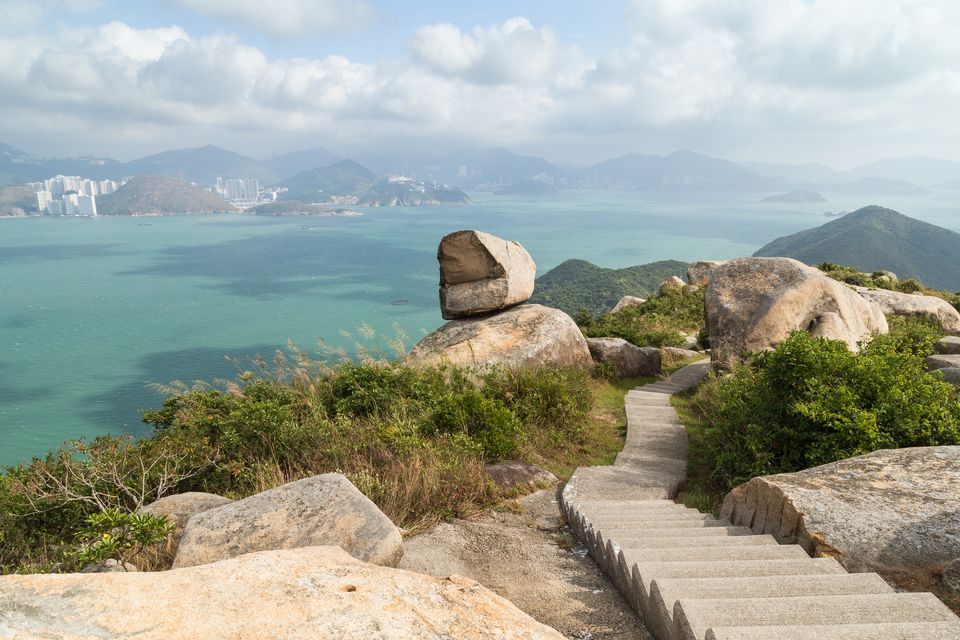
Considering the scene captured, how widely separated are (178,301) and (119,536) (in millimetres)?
91505

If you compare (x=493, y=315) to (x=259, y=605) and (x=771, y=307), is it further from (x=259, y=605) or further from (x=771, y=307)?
(x=259, y=605)

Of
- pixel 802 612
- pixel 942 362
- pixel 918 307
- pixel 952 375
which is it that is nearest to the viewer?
pixel 802 612

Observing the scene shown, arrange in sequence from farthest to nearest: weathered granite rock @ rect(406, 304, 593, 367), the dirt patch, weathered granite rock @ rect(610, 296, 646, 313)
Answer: weathered granite rock @ rect(610, 296, 646, 313) < weathered granite rock @ rect(406, 304, 593, 367) < the dirt patch

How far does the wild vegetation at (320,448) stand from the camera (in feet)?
19.5

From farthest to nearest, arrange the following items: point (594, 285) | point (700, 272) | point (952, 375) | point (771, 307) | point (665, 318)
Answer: point (594, 285) → point (700, 272) → point (665, 318) → point (771, 307) → point (952, 375)

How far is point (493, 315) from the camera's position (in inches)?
550

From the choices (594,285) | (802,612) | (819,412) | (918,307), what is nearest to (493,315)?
(819,412)

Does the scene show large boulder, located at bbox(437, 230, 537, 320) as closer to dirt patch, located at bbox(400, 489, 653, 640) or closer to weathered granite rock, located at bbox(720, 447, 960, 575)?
dirt patch, located at bbox(400, 489, 653, 640)

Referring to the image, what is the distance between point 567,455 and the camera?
28.5 ft

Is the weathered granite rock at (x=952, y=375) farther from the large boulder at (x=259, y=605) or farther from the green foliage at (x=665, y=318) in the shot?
the large boulder at (x=259, y=605)

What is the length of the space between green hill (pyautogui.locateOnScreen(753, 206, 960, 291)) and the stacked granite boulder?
262ft

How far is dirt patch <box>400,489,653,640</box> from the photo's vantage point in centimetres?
388

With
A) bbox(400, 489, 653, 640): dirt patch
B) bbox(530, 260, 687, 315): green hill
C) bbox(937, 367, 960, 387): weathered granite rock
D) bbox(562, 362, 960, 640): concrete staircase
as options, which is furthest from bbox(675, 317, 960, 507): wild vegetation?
bbox(530, 260, 687, 315): green hill

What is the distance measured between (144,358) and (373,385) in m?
60.5
